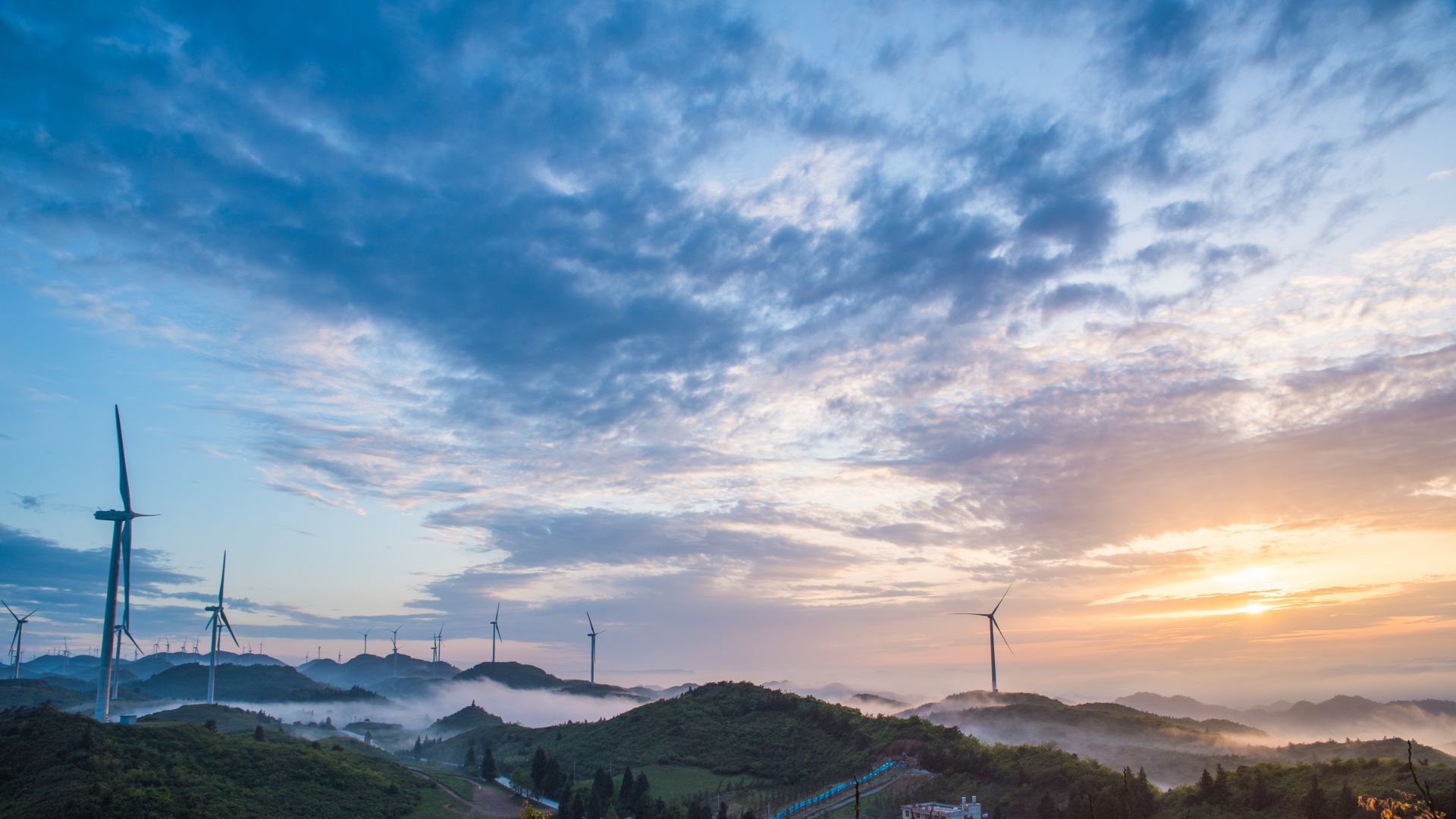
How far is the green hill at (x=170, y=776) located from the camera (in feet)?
329

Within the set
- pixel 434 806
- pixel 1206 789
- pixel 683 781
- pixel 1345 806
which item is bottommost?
pixel 683 781

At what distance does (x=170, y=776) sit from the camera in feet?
371

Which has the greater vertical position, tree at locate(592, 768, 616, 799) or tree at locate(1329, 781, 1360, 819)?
tree at locate(1329, 781, 1360, 819)

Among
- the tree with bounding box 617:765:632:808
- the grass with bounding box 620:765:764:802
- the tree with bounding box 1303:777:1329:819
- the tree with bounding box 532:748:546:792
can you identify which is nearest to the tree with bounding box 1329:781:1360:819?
the tree with bounding box 1303:777:1329:819

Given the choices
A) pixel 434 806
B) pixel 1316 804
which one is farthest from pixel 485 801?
pixel 1316 804

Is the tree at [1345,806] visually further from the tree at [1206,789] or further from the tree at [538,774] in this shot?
the tree at [538,774]

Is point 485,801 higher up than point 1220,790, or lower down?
lower down

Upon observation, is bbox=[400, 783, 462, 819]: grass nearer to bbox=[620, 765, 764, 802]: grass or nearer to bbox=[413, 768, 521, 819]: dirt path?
bbox=[413, 768, 521, 819]: dirt path

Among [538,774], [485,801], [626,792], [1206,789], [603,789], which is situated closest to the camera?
[1206,789]

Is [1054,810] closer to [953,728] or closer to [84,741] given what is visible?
[953,728]

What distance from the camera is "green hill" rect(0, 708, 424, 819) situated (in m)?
100

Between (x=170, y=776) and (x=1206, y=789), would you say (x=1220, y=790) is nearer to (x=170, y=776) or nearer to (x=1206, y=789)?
(x=1206, y=789)

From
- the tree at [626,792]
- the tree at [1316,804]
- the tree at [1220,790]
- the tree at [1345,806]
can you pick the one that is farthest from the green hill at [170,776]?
the tree at [1345,806]

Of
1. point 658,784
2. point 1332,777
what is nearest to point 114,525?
point 658,784
